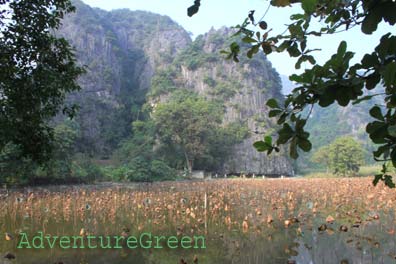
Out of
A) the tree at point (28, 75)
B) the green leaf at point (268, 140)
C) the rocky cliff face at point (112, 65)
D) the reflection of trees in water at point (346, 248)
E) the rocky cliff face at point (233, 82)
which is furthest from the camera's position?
the rocky cliff face at point (233, 82)

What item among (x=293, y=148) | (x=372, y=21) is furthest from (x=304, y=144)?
(x=372, y=21)

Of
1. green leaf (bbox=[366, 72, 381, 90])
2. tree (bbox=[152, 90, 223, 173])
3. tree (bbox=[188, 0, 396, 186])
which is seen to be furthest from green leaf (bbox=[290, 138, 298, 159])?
tree (bbox=[152, 90, 223, 173])

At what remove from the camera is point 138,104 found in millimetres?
46062

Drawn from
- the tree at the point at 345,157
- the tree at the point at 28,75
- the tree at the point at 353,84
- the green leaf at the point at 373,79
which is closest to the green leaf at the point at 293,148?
the tree at the point at 353,84

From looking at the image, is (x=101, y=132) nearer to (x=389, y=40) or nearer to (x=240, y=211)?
(x=240, y=211)

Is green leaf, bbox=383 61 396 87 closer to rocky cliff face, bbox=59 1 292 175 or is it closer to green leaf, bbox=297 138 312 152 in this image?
green leaf, bbox=297 138 312 152

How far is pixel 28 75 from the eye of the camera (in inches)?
171

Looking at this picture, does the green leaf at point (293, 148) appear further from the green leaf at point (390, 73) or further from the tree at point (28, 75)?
the tree at point (28, 75)

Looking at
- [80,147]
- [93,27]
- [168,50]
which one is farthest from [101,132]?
[168,50]

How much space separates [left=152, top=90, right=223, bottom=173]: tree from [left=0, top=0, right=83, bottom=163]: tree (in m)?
25.0

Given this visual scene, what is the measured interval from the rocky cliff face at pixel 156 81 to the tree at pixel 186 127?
6077mm

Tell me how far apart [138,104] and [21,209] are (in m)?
39.4

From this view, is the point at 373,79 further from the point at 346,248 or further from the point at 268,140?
the point at 346,248

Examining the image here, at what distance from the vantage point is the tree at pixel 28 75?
13.5 ft
